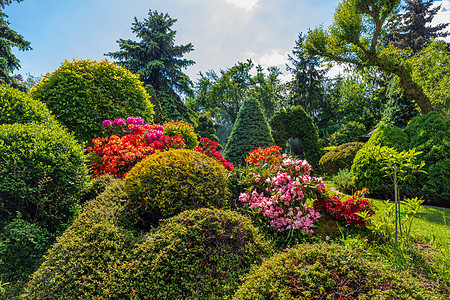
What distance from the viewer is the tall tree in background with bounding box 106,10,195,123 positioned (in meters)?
16.9

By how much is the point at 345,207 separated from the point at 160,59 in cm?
1761

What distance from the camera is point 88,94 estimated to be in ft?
18.7

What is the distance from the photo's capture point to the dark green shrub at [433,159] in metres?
5.62

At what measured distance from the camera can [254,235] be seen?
101 inches

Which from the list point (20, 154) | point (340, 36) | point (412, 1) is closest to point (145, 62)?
point (340, 36)

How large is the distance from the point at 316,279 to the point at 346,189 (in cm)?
760

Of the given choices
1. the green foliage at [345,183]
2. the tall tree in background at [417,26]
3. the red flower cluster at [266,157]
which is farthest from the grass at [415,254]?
the tall tree in background at [417,26]

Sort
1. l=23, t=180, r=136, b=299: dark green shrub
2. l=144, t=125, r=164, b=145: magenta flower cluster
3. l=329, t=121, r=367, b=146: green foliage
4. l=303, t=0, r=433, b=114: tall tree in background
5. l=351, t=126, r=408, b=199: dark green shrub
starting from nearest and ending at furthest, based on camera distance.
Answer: l=23, t=180, r=136, b=299: dark green shrub
l=144, t=125, r=164, b=145: magenta flower cluster
l=351, t=126, r=408, b=199: dark green shrub
l=303, t=0, r=433, b=114: tall tree in background
l=329, t=121, r=367, b=146: green foliage

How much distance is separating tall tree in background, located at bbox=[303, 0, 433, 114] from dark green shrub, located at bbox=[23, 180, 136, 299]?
10983 mm

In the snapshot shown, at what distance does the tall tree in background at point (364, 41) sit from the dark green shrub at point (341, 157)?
3.30 meters

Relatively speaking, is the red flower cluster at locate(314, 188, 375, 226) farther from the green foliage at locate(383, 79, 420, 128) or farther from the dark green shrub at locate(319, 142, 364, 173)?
the green foliage at locate(383, 79, 420, 128)

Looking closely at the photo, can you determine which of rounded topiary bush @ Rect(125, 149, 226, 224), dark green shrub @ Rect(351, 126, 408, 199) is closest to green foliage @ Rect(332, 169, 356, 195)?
dark green shrub @ Rect(351, 126, 408, 199)

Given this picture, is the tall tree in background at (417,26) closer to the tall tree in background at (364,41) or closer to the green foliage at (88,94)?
the tall tree in background at (364,41)

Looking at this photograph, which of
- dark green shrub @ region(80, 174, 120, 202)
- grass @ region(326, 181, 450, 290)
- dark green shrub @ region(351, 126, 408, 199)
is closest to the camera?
grass @ region(326, 181, 450, 290)
